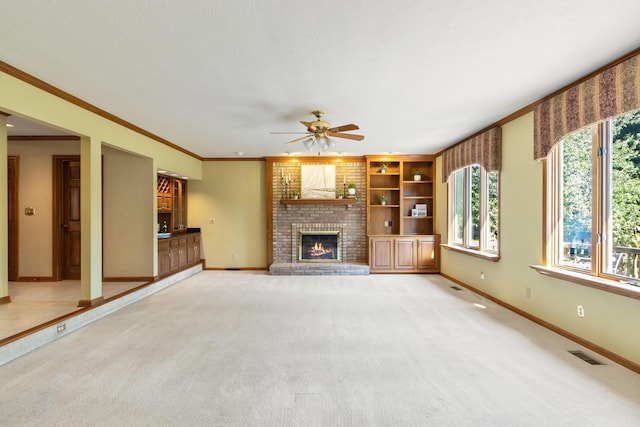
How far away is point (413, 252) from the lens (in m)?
7.12

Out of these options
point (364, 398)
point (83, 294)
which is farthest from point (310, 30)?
point (83, 294)

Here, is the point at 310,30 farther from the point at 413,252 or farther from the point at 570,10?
the point at 413,252

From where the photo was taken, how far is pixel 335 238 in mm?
7527

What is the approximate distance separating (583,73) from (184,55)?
12.4 ft

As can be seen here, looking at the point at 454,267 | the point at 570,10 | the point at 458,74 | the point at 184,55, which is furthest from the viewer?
the point at 454,267

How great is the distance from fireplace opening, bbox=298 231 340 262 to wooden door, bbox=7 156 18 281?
536 cm

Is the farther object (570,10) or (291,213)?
(291,213)

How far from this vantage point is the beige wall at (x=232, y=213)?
25.3 ft

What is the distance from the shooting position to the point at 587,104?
9.95 feet

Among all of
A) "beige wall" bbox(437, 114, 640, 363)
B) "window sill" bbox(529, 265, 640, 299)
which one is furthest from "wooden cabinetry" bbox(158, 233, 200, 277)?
"window sill" bbox(529, 265, 640, 299)

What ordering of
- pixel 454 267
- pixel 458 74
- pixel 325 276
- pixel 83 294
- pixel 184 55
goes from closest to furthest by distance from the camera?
1. pixel 184 55
2. pixel 458 74
3. pixel 83 294
4. pixel 454 267
5. pixel 325 276

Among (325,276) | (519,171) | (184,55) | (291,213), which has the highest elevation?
(184,55)

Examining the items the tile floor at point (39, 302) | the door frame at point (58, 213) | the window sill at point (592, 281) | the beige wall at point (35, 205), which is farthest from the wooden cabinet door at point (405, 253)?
the beige wall at point (35, 205)

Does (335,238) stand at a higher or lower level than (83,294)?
higher
